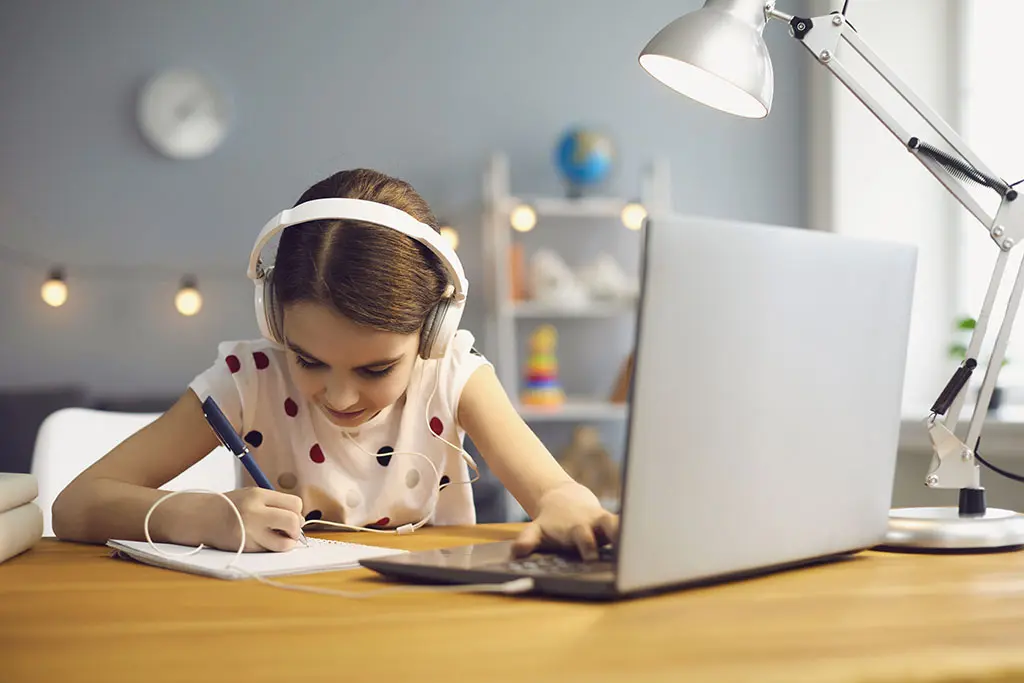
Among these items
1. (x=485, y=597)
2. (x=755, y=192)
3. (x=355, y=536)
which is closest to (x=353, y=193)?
(x=355, y=536)

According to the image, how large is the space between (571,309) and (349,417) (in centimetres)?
265

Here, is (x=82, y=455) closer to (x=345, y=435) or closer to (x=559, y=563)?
(x=345, y=435)

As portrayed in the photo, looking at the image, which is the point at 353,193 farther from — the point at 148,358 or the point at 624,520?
the point at 148,358

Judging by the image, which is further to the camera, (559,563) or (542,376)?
(542,376)

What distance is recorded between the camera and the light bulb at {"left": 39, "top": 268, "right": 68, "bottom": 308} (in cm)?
373

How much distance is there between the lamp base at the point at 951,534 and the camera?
3.20 feet

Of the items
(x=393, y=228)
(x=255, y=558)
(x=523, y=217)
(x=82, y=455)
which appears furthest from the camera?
(x=523, y=217)

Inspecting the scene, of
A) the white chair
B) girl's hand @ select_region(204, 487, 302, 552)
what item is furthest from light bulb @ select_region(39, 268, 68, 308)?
girl's hand @ select_region(204, 487, 302, 552)

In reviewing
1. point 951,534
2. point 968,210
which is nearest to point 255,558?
point 951,534

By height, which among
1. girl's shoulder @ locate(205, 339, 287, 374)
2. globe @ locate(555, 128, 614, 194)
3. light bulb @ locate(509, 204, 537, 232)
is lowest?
girl's shoulder @ locate(205, 339, 287, 374)

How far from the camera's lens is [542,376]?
151 inches

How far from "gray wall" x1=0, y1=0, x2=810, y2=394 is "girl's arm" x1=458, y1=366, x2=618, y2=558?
8.34 feet

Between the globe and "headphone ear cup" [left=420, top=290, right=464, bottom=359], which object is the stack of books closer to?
"headphone ear cup" [left=420, top=290, right=464, bottom=359]

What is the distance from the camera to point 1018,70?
3.43 meters
